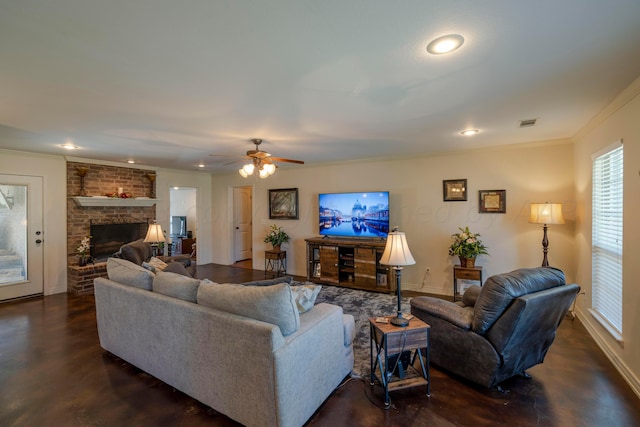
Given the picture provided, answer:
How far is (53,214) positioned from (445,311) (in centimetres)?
621

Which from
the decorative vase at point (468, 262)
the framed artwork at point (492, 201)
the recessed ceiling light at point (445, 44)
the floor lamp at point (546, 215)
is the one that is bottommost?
the decorative vase at point (468, 262)

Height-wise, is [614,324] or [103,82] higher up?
[103,82]

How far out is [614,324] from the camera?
2770 mm

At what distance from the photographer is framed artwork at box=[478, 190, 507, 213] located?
175 inches

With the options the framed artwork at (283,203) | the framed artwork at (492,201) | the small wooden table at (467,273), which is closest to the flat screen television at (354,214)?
the framed artwork at (283,203)

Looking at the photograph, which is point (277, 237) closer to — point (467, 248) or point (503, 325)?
point (467, 248)

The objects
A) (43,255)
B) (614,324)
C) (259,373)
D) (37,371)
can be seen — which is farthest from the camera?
(43,255)

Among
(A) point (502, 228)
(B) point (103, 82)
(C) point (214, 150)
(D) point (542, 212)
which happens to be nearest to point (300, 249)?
(C) point (214, 150)

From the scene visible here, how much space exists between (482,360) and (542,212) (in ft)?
8.39

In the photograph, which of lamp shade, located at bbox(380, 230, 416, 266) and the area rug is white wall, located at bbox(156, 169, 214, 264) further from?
lamp shade, located at bbox(380, 230, 416, 266)

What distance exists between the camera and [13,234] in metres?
4.70

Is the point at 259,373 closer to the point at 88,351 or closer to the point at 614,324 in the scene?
the point at 88,351

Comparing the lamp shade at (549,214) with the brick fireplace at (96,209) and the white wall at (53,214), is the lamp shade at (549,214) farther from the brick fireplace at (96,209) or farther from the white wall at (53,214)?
the white wall at (53,214)

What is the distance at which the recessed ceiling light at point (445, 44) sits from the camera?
165 cm
